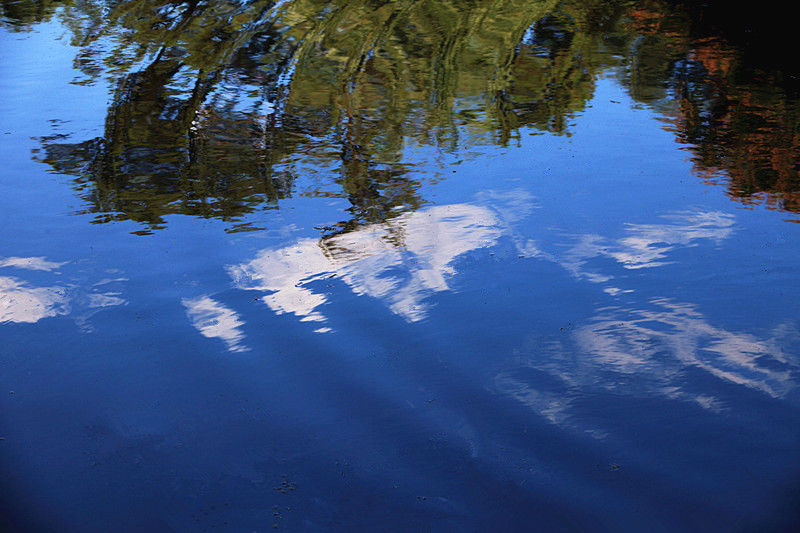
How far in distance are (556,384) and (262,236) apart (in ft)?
4.85

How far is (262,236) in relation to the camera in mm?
3135

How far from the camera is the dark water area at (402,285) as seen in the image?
6.29 feet

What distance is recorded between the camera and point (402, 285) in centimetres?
279

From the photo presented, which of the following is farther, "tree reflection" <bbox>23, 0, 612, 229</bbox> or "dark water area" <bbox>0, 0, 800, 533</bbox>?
"tree reflection" <bbox>23, 0, 612, 229</bbox>

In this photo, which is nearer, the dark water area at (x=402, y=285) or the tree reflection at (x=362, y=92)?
the dark water area at (x=402, y=285)

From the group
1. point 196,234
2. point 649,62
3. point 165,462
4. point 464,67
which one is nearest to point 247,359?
point 165,462

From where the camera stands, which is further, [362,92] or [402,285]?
[362,92]

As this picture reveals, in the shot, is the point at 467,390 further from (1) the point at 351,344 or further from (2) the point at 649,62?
(2) the point at 649,62

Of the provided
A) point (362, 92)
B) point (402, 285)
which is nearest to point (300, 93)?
point (362, 92)

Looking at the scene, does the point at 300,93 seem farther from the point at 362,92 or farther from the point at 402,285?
the point at 402,285

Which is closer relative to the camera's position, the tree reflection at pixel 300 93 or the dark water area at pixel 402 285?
the dark water area at pixel 402 285

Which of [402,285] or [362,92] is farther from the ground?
[362,92]

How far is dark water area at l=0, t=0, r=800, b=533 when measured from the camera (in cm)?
192

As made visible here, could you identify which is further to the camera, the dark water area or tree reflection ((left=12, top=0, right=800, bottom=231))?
tree reflection ((left=12, top=0, right=800, bottom=231))
